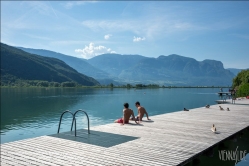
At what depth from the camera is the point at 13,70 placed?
191 m

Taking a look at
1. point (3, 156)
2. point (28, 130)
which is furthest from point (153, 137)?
point (28, 130)

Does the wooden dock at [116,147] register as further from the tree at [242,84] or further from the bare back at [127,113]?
the tree at [242,84]

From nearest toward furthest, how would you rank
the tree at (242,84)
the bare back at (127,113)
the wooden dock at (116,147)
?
1. the wooden dock at (116,147)
2. the bare back at (127,113)
3. the tree at (242,84)

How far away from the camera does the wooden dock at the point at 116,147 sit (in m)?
7.31

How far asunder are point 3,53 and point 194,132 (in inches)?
8018

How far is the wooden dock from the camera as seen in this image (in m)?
7.31

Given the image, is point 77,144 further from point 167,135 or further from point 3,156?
point 167,135

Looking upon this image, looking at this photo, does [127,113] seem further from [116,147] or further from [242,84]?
[242,84]

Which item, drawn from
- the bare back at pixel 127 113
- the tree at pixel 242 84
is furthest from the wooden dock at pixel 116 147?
the tree at pixel 242 84

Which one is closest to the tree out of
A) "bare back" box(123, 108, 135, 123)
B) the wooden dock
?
the wooden dock

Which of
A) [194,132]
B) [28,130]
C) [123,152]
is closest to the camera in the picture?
[123,152]

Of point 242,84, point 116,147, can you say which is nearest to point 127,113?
point 116,147

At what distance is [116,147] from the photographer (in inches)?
346

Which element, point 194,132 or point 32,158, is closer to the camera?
point 32,158
